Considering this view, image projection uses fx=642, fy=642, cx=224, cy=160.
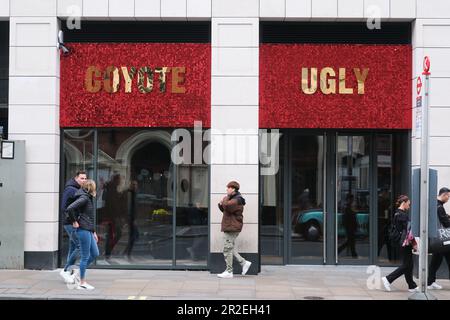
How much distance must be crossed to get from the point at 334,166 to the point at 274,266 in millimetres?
2484

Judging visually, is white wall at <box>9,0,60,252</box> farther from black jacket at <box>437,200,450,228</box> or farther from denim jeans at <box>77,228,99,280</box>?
black jacket at <box>437,200,450,228</box>

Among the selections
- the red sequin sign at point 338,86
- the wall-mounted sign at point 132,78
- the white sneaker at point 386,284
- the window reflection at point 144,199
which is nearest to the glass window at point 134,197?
the window reflection at point 144,199

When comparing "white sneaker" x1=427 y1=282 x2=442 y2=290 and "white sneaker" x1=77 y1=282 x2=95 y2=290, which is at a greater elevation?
"white sneaker" x1=77 y1=282 x2=95 y2=290

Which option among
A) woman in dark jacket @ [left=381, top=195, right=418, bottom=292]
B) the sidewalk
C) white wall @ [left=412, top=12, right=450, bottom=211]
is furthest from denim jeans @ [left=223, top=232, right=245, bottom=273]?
white wall @ [left=412, top=12, right=450, bottom=211]

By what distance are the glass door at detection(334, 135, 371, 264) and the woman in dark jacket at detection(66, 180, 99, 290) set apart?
18.1ft

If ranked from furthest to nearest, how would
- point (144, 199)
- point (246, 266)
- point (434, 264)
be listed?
point (144, 199)
point (246, 266)
point (434, 264)

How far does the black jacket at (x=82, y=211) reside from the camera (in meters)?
10.5

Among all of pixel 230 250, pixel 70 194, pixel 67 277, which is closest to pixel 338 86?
pixel 230 250

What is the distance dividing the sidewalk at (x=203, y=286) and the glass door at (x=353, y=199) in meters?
0.60

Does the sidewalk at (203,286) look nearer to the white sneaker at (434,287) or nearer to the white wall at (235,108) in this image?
the white sneaker at (434,287)

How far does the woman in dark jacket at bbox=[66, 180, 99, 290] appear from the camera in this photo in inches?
414

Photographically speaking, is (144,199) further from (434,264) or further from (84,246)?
(434,264)

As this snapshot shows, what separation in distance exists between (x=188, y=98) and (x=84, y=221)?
3556mm

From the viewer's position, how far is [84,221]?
10.6m
